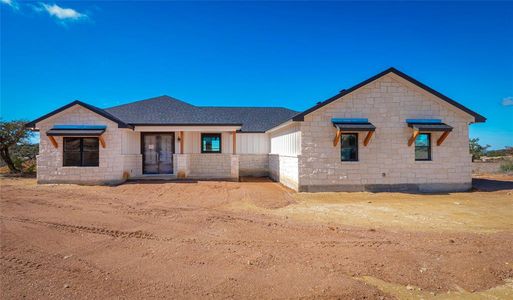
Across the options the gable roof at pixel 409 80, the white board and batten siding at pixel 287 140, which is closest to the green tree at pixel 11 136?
the white board and batten siding at pixel 287 140

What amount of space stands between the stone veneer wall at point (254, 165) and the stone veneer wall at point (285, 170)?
1022mm

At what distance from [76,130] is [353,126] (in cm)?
1234

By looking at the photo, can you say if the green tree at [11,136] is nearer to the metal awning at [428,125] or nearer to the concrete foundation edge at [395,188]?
the concrete foundation edge at [395,188]

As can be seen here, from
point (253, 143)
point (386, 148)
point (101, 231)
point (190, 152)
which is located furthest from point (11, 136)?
point (386, 148)

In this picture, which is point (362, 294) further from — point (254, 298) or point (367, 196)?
point (367, 196)

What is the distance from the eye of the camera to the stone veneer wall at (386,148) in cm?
1117

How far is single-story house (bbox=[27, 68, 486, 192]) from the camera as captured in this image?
11188 mm

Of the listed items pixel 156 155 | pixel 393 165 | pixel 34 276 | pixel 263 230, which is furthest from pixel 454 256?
pixel 156 155

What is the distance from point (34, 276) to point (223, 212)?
441 centimetres

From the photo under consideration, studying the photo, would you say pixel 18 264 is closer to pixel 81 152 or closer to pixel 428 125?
pixel 81 152

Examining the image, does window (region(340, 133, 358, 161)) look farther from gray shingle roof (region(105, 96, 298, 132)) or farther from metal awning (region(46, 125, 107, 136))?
metal awning (region(46, 125, 107, 136))

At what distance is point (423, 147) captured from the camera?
38.8 feet

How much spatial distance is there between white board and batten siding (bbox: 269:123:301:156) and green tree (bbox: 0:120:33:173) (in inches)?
613

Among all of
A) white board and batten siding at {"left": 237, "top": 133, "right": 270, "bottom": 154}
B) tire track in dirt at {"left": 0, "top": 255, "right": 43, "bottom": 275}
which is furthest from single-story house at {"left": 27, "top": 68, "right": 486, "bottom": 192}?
tire track in dirt at {"left": 0, "top": 255, "right": 43, "bottom": 275}
